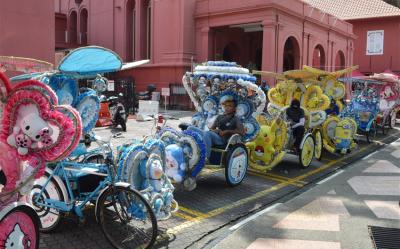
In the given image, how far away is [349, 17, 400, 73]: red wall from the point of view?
3303cm

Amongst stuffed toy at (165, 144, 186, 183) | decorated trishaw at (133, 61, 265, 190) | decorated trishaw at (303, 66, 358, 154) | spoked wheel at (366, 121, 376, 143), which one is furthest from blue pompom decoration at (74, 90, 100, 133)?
spoked wheel at (366, 121, 376, 143)

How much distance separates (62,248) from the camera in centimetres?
457

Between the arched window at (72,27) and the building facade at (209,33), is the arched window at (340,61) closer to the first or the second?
the building facade at (209,33)

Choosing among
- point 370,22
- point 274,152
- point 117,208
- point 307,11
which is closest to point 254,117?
point 274,152

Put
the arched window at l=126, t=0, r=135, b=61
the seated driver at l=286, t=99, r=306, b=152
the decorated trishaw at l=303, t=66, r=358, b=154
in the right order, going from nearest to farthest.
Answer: the seated driver at l=286, t=99, r=306, b=152 → the decorated trishaw at l=303, t=66, r=358, b=154 → the arched window at l=126, t=0, r=135, b=61

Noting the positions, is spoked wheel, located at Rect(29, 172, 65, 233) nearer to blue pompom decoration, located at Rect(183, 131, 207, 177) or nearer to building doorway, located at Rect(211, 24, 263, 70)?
blue pompom decoration, located at Rect(183, 131, 207, 177)

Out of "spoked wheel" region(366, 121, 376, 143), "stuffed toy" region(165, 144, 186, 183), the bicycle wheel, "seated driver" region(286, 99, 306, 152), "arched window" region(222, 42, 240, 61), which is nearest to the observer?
the bicycle wheel

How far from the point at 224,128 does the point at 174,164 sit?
179cm

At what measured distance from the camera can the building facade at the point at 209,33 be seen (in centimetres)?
2234

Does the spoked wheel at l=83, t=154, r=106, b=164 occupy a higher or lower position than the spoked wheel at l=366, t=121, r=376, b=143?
higher

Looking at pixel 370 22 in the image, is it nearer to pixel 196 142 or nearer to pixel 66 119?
Result: pixel 196 142

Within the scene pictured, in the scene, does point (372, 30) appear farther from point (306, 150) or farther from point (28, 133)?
point (28, 133)

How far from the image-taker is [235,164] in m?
7.48

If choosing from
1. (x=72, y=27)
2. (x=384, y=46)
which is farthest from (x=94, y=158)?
(x=384, y=46)
